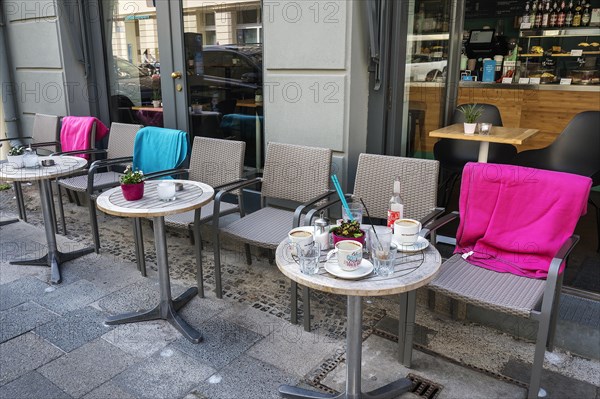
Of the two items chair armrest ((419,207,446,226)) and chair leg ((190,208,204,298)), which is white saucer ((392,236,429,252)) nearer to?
chair armrest ((419,207,446,226))

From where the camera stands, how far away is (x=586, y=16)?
5867mm

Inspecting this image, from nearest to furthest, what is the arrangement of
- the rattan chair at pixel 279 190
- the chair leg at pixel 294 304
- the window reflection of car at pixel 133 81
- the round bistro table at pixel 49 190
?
Result: the chair leg at pixel 294 304 < the rattan chair at pixel 279 190 < the round bistro table at pixel 49 190 < the window reflection of car at pixel 133 81

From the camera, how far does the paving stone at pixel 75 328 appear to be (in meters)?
2.67

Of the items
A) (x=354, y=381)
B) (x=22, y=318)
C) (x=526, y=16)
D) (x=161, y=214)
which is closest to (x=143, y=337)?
(x=161, y=214)

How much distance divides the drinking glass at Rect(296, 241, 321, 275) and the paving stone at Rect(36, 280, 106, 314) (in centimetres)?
178

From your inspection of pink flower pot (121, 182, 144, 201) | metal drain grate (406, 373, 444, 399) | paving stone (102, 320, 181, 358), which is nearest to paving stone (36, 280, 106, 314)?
paving stone (102, 320, 181, 358)

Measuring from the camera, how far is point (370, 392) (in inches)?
85.4

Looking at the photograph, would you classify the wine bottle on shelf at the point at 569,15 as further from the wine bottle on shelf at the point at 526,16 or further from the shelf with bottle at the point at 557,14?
the wine bottle on shelf at the point at 526,16

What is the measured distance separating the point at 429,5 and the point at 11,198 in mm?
4570

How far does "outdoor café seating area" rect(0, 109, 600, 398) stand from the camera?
207cm

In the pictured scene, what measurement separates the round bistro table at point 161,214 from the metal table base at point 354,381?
2.36ft

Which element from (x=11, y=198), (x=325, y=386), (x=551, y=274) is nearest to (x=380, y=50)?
(x=551, y=274)

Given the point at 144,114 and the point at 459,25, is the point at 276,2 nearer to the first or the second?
the point at 459,25

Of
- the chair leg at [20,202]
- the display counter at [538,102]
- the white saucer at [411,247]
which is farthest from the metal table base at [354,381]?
the display counter at [538,102]
